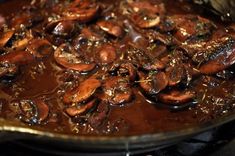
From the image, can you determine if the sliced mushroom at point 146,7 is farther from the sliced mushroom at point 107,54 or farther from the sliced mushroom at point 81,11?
the sliced mushroom at point 107,54

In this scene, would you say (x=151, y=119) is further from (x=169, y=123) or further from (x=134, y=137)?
(x=134, y=137)

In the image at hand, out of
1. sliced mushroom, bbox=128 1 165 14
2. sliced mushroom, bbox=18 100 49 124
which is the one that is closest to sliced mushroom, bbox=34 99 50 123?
sliced mushroom, bbox=18 100 49 124

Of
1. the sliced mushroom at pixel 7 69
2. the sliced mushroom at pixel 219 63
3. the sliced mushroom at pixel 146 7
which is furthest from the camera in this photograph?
the sliced mushroom at pixel 146 7

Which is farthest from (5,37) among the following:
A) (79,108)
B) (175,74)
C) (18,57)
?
(175,74)

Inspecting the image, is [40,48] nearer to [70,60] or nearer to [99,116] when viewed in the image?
[70,60]

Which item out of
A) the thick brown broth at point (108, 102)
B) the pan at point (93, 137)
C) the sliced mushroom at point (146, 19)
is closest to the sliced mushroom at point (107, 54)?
the thick brown broth at point (108, 102)

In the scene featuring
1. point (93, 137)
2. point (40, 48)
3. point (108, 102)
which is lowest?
point (108, 102)
